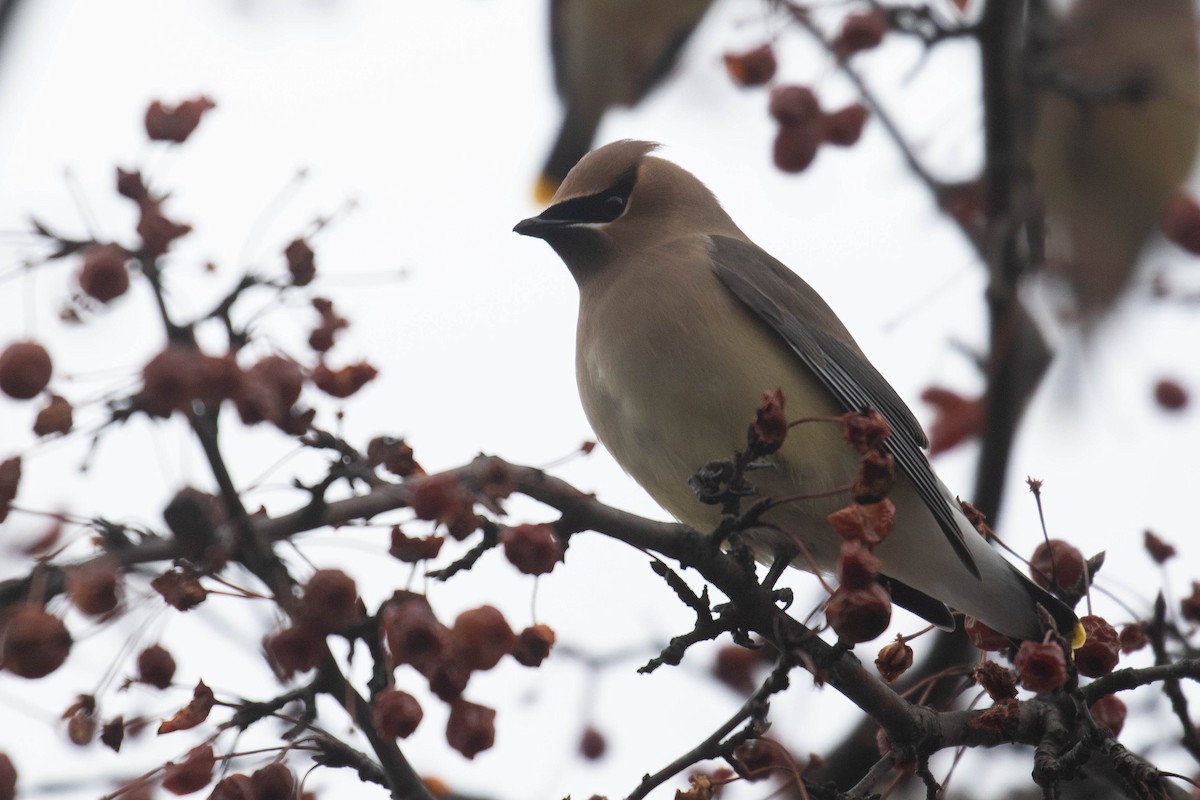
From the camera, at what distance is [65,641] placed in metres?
2.14

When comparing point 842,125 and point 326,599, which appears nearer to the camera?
point 326,599

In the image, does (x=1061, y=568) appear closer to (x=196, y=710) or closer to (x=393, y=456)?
(x=393, y=456)

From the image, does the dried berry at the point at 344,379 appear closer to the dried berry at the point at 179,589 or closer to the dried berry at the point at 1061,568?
the dried berry at the point at 179,589

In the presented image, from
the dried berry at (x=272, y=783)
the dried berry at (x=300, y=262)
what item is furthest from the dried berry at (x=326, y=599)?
the dried berry at (x=300, y=262)

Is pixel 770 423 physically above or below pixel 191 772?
above

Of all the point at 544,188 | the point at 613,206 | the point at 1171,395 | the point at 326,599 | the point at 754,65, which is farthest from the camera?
the point at 544,188

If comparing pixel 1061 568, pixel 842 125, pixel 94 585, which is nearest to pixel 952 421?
pixel 842 125

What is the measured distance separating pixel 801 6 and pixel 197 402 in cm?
301

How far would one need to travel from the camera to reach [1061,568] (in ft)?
10.1

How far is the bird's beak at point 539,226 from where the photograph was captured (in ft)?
14.0

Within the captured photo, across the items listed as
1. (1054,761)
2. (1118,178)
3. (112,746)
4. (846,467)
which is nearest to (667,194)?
(846,467)

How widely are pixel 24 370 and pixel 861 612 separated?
1.42m

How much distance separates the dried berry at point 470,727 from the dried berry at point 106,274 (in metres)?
0.89

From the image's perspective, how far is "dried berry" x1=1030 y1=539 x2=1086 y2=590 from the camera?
10.0 ft
